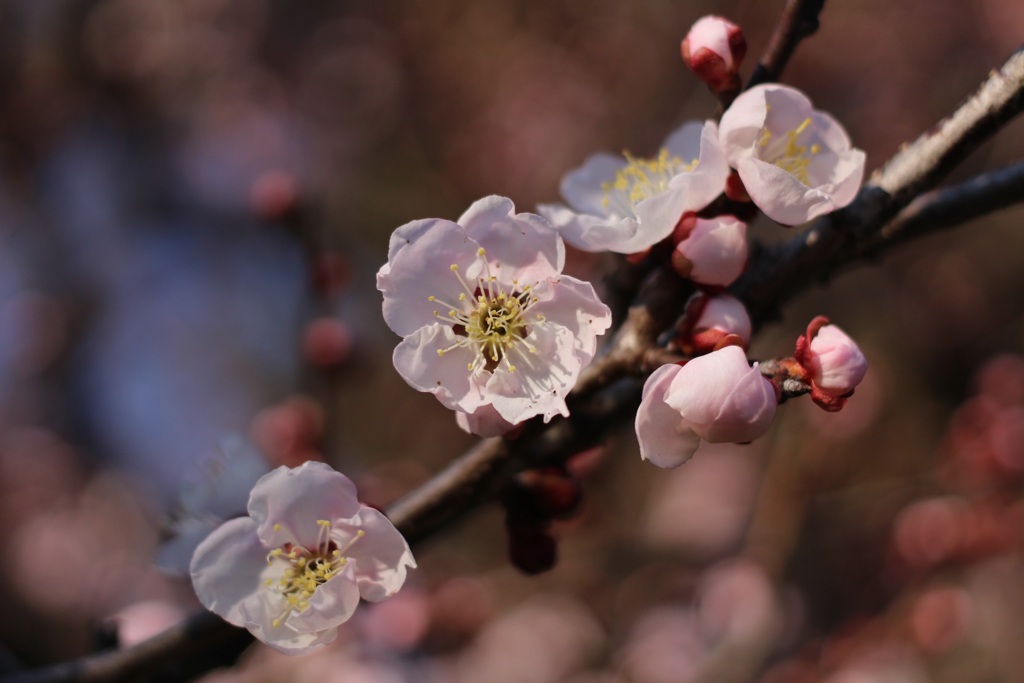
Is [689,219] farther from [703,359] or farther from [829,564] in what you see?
[829,564]

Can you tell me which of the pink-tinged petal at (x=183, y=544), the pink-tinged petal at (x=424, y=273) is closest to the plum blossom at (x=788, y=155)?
the pink-tinged petal at (x=424, y=273)

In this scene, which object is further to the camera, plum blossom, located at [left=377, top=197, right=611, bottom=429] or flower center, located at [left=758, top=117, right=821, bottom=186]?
flower center, located at [left=758, top=117, right=821, bottom=186]

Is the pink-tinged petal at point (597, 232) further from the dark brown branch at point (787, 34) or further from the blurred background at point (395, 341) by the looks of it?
the blurred background at point (395, 341)

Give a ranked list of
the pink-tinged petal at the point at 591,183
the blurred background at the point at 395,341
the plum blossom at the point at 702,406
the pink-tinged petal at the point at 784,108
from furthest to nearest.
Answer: the blurred background at the point at 395,341
the pink-tinged petal at the point at 591,183
the pink-tinged petal at the point at 784,108
the plum blossom at the point at 702,406

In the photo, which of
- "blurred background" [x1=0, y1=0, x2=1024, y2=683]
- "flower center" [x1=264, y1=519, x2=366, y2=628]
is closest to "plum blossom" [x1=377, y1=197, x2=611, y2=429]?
"flower center" [x1=264, y1=519, x2=366, y2=628]

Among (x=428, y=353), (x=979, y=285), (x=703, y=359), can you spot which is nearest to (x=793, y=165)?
(x=703, y=359)

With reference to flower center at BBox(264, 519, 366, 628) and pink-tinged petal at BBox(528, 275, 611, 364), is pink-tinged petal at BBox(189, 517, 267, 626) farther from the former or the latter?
pink-tinged petal at BBox(528, 275, 611, 364)

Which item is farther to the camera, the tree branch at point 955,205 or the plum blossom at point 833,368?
the tree branch at point 955,205
